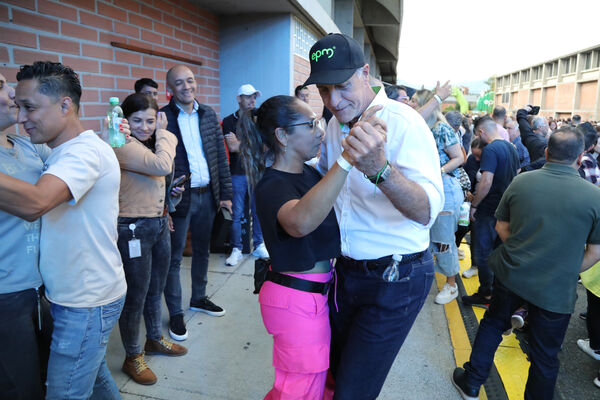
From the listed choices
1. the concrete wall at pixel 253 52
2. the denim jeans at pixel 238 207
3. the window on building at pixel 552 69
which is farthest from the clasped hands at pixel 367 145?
the window on building at pixel 552 69

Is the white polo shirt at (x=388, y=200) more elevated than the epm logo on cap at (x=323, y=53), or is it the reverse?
the epm logo on cap at (x=323, y=53)

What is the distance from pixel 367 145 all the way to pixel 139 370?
2.52 meters

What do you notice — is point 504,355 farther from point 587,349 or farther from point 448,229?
point 448,229

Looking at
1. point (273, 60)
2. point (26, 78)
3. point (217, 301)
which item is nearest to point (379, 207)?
point (26, 78)

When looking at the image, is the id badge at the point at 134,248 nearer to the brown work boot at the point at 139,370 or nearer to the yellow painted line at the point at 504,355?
the brown work boot at the point at 139,370

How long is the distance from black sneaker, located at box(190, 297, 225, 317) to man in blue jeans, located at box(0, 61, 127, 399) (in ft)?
6.34

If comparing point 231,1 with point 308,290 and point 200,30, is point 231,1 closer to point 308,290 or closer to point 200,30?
point 200,30

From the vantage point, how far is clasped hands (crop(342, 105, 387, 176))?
4.11 ft

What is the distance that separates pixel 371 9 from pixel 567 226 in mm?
12521

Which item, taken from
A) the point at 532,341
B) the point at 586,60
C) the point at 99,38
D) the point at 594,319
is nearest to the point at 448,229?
the point at 594,319

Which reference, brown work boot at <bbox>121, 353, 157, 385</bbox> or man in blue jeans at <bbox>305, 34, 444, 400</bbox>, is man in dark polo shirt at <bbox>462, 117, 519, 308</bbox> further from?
brown work boot at <bbox>121, 353, 157, 385</bbox>

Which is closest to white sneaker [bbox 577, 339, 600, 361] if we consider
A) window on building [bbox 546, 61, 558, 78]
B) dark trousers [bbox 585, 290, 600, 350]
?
dark trousers [bbox 585, 290, 600, 350]

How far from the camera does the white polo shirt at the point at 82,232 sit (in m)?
1.72

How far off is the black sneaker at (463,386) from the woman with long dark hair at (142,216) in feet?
7.23
